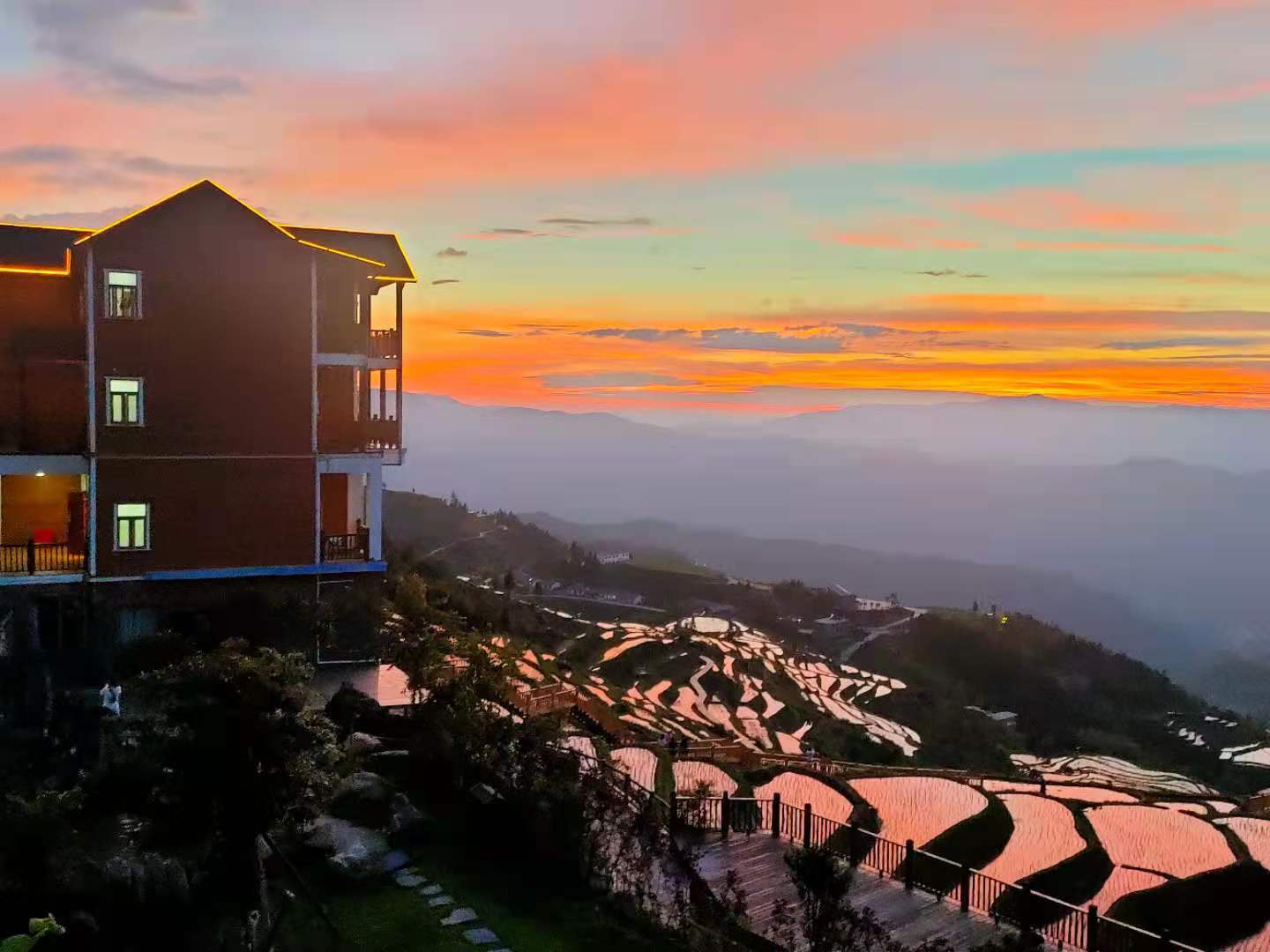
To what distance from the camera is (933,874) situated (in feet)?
59.4

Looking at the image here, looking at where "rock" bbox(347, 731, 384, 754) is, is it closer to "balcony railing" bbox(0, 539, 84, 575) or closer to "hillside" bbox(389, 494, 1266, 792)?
"balcony railing" bbox(0, 539, 84, 575)

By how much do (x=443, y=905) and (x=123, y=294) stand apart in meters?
16.0

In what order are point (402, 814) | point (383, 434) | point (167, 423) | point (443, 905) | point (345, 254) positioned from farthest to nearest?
point (383, 434) → point (345, 254) → point (167, 423) → point (402, 814) → point (443, 905)

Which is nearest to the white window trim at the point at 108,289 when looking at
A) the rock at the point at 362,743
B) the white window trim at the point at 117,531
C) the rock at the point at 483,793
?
the white window trim at the point at 117,531

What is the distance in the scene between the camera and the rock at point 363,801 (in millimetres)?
16672

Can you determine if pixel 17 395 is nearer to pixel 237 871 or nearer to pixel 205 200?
pixel 205 200

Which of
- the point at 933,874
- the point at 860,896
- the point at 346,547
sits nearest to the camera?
the point at 860,896

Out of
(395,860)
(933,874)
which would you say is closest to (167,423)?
(395,860)

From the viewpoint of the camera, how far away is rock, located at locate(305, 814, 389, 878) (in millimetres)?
15258

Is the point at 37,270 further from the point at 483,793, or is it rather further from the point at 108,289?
the point at 483,793

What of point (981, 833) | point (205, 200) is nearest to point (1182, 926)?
point (981, 833)

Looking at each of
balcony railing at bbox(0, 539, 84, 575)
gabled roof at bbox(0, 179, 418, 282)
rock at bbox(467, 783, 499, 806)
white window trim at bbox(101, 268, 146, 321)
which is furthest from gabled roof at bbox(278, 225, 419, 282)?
rock at bbox(467, 783, 499, 806)

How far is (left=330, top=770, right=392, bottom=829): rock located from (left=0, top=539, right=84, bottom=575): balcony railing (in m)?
10.2

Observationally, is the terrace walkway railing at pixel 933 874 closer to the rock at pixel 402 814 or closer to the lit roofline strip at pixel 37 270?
the rock at pixel 402 814
